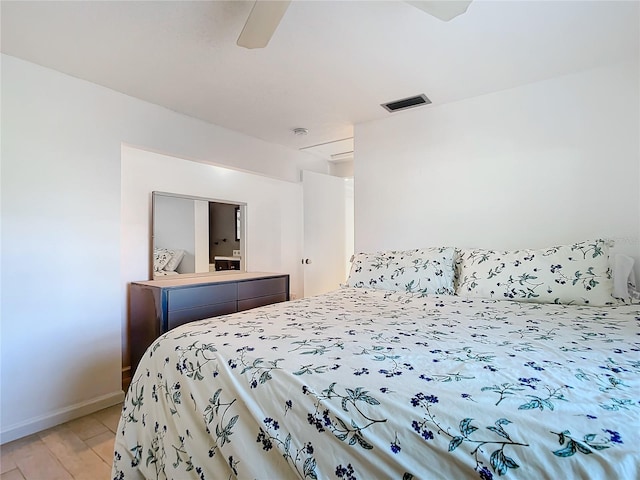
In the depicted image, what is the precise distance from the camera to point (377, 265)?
8.30 ft

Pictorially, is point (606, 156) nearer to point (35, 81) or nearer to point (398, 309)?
point (398, 309)

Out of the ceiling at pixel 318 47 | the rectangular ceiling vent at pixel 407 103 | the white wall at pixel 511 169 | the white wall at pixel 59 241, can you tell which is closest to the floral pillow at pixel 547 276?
the white wall at pixel 511 169

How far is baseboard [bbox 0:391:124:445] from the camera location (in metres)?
1.97

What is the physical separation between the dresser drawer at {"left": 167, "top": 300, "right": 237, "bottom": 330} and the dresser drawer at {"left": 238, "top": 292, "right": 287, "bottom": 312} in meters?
0.08

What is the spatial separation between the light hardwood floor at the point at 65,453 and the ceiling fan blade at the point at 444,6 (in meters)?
2.55

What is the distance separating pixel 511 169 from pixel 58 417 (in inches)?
138

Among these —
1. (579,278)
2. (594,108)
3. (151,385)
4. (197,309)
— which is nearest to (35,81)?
(197,309)

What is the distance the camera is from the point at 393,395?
32.3 inches

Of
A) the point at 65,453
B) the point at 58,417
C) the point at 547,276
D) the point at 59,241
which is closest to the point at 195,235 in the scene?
the point at 59,241

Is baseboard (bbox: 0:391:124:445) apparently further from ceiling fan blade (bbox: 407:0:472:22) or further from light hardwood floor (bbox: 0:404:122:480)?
ceiling fan blade (bbox: 407:0:472:22)

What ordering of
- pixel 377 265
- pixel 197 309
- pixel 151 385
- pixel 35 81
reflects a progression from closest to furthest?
pixel 151 385, pixel 35 81, pixel 377 265, pixel 197 309

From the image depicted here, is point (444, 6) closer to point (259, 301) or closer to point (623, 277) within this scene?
point (623, 277)

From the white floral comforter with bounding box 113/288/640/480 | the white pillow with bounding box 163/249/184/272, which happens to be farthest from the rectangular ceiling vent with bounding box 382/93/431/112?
the white pillow with bounding box 163/249/184/272

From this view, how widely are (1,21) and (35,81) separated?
46 cm
